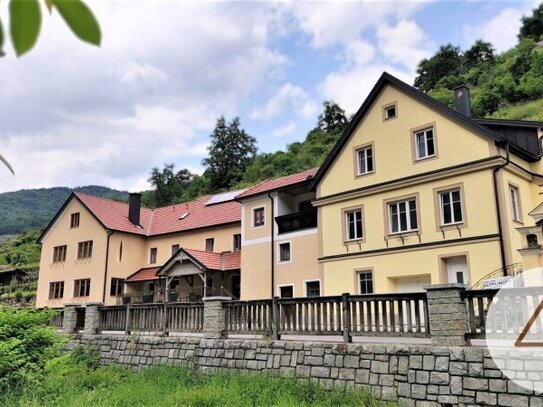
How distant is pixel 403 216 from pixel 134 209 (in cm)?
2224

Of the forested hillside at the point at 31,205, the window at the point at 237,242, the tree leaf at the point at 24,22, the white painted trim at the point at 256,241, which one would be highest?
the forested hillside at the point at 31,205

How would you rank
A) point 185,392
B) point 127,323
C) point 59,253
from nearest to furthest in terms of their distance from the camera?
1. point 185,392
2. point 127,323
3. point 59,253

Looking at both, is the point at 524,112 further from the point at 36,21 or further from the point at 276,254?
the point at 36,21

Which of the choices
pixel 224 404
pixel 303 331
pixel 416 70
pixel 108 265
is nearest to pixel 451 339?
pixel 303 331

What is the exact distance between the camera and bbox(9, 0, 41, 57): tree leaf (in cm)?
99

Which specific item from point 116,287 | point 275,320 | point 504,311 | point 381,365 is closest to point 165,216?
point 116,287

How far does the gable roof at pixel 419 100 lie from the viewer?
55.5ft

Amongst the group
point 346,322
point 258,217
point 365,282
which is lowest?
point 346,322

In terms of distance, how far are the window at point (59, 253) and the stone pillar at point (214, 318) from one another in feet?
80.9

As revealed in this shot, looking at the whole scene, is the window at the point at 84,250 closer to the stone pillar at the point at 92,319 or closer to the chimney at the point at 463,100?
the stone pillar at the point at 92,319

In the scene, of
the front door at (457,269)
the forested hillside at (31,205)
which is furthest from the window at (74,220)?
the forested hillside at (31,205)

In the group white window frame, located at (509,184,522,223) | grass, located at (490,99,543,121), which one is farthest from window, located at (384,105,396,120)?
grass, located at (490,99,543,121)

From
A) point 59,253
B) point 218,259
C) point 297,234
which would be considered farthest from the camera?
point 59,253

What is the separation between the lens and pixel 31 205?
122 metres
